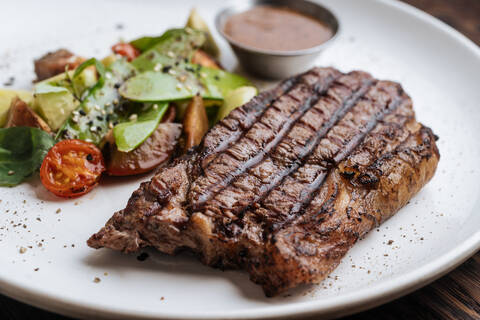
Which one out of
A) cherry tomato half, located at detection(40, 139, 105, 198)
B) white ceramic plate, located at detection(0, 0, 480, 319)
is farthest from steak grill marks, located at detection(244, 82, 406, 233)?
cherry tomato half, located at detection(40, 139, 105, 198)

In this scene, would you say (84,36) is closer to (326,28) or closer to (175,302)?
(326,28)

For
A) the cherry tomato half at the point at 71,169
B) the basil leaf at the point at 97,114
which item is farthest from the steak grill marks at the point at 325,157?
the basil leaf at the point at 97,114

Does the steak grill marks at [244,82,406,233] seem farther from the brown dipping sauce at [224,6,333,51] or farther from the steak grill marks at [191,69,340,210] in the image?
the brown dipping sauce at [224,6,333,51]

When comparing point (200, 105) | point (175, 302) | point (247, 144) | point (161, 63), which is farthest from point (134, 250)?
point (161, 63)

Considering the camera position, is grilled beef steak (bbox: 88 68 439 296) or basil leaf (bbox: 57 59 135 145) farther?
basil leaf (bbox: 57 59 135 145)

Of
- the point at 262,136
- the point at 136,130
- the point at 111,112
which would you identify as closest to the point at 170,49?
the point at 111,112

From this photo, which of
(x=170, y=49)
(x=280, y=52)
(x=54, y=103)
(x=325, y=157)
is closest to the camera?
(x=325, y=157)

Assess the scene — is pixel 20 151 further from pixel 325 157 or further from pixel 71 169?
pixel 325 157

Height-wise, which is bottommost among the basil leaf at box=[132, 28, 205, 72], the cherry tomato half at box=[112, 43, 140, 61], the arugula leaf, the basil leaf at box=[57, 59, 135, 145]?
the arugula leaf
